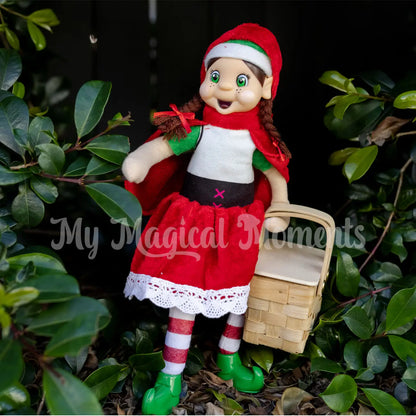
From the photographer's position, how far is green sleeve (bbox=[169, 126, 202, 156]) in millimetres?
1124

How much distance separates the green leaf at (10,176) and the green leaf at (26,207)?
0.04m

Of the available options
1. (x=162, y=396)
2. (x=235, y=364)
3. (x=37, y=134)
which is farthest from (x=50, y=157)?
(x=235, y=364)

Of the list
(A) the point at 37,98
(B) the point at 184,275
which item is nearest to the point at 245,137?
(B) the point at 184,275

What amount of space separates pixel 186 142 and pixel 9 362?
587 mm

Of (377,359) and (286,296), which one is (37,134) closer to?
(286,296)

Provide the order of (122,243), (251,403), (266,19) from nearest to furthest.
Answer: (251,403) → (122,243) → (266,19)

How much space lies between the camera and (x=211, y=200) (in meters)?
1.12

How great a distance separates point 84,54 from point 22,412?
3.47 ft

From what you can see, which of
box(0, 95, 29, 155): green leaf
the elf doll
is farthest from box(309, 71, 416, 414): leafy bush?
box(0, 95, 29, 155): green leaf

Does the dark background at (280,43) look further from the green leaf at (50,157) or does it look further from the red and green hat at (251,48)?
the green leaf at (50,157)

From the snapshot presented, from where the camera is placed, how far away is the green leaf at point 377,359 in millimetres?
1136

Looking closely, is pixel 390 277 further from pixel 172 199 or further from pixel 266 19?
pixel 266 19

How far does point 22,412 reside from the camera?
2.94 ft

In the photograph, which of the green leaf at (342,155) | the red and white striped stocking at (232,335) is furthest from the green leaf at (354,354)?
the green leaf at (342,155)
